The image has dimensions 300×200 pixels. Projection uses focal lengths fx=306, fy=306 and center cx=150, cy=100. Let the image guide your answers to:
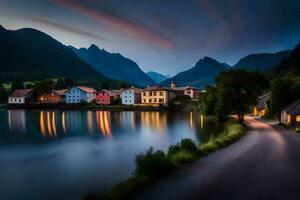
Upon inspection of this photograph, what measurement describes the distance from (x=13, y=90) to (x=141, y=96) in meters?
87.9

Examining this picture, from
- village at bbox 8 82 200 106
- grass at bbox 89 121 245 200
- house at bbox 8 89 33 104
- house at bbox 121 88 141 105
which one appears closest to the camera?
grass at bbox 89 121 245 200

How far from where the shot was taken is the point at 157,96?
138000 millimetres

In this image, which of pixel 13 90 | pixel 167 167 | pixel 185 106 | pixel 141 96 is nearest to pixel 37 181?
pixel 167 167

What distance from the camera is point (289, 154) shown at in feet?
81.2

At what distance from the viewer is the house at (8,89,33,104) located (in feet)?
532

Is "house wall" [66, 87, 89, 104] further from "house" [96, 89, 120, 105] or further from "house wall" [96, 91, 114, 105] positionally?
"house wall" [96, 91, 114, 105]

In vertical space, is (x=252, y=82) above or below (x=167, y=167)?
above

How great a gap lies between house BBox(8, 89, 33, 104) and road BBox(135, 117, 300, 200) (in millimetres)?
154618

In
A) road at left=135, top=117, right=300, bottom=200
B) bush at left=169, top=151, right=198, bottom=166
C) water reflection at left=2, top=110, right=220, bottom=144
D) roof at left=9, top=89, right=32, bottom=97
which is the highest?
roof at left=9, top=89, right=32, bottom=97

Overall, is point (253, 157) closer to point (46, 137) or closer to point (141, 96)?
point (46, 137)

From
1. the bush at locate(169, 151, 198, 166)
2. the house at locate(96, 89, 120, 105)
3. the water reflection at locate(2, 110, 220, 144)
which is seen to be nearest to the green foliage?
the water reflection at locate(2, 110, 220, 144)

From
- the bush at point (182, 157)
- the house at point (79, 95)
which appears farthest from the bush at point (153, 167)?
the house at point (79, 95)

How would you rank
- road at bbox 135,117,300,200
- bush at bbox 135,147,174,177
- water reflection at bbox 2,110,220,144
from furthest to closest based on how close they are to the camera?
Result: water reflection at bbox 2,110,220,144
bush at bbox 135,147,174,177
road at bbox 135,117,300,200

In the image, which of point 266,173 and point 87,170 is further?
point 87,170
